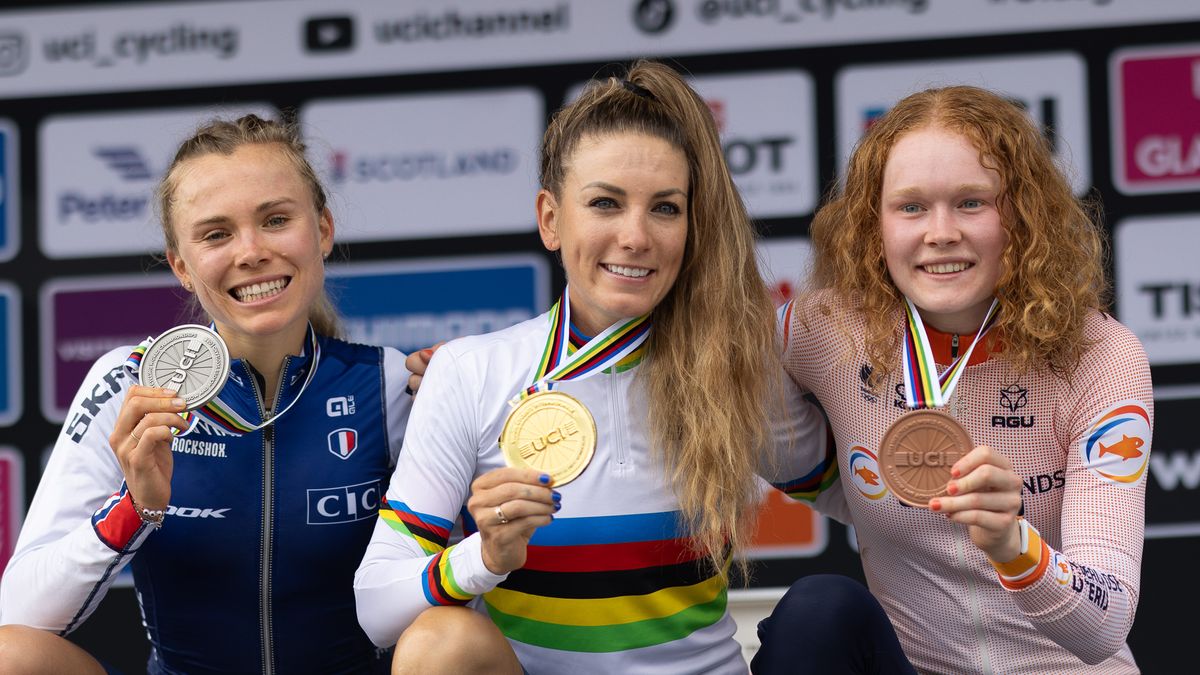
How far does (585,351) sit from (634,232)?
25 cm

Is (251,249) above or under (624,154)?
under

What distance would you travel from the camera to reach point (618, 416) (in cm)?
240

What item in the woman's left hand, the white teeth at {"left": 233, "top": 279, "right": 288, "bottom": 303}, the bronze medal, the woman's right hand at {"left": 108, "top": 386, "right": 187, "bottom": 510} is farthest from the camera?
the white teeth at {"left": 233, "top": 279, "right": 288, "bottom": 303}

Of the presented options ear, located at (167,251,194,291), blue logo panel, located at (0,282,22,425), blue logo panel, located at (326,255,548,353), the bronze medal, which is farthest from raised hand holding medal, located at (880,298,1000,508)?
blue logo panel, located at (0,282,22,425)

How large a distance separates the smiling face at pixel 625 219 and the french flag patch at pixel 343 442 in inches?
24.7

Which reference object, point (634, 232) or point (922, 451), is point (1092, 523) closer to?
point (922, 451)

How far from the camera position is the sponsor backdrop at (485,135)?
154 inches

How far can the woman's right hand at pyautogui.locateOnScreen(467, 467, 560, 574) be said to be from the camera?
79.0 inches

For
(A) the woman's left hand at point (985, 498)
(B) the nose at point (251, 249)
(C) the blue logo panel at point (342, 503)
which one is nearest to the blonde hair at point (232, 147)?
(B) the nose at point (251, 249)

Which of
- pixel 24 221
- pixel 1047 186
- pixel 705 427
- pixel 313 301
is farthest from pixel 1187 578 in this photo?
pixel 24 221

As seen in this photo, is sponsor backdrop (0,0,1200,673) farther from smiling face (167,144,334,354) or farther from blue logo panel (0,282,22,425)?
smiling face (167,144,334,354)

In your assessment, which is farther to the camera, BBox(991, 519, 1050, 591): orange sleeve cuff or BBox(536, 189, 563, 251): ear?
BBox(536, 189, 563, 251): ear

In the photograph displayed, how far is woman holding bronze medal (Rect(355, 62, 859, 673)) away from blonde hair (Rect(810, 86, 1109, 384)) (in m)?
0.22

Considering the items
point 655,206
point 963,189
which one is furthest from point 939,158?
point 655,206
